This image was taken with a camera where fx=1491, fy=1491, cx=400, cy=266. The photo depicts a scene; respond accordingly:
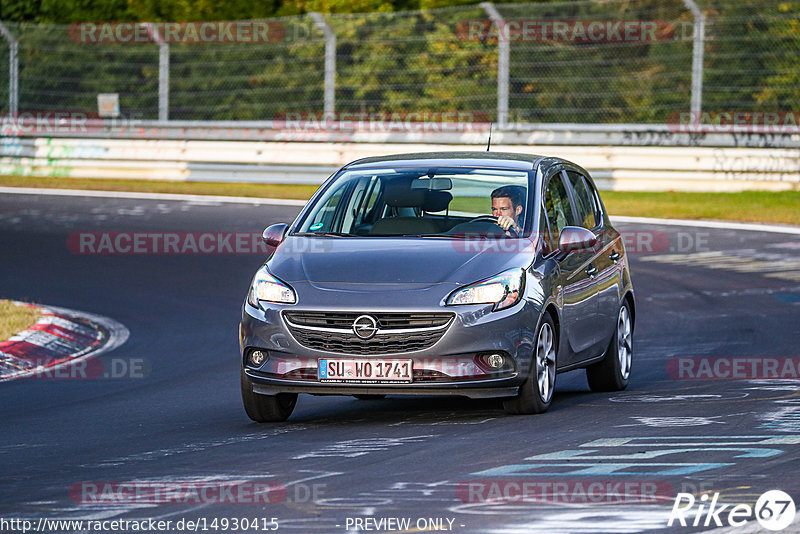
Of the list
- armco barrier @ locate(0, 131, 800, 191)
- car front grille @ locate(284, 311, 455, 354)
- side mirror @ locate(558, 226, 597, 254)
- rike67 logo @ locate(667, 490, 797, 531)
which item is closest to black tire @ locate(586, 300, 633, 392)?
side mirror @ locate(558, 226, 597, 254)

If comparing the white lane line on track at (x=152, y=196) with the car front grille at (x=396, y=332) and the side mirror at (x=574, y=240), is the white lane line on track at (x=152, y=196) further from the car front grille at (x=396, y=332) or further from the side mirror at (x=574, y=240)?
the car front grille at (x=396, y=332)

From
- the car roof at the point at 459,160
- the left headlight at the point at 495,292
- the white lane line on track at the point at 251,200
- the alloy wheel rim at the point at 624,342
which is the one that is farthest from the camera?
the white lane line on track at the point at 251,200

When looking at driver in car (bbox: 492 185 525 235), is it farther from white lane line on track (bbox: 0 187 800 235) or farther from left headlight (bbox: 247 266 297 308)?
white lane line on track (bbox: 0 187 800 235)

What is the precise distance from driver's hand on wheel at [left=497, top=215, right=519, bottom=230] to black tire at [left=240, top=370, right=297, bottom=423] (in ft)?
5.52

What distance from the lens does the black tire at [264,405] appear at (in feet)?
29.3

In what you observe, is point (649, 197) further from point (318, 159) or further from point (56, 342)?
point (56, 342)

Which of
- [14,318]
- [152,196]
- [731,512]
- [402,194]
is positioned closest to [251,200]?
[152,196]

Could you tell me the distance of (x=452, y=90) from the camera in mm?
28016

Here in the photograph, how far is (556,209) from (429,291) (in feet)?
5.78

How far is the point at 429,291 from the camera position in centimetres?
848

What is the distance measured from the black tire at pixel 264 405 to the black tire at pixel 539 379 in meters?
1.36

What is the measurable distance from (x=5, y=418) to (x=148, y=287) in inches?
277

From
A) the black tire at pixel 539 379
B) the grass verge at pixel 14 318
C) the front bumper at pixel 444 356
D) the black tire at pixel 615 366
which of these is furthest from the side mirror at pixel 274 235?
the grass verge at pixel 14 318

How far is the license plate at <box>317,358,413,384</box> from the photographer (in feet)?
27.6
